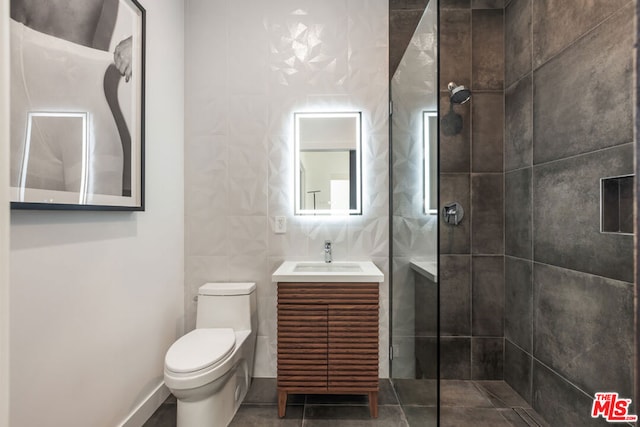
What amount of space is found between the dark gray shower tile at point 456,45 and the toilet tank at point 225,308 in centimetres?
203

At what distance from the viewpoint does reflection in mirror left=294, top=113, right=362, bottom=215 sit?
84.1 inches

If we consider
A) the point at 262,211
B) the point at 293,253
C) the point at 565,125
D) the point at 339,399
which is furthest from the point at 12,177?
the point at 565,125

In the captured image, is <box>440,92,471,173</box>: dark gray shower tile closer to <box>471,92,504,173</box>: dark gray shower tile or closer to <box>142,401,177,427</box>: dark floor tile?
<box>471,92,504,173</box>: dark gray shower tile

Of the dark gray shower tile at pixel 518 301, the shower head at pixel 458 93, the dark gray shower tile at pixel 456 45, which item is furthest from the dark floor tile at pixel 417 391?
the dark gray shower tile at pixel 456 45

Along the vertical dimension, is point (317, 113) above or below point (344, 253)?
above

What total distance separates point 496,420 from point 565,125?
1.69 m

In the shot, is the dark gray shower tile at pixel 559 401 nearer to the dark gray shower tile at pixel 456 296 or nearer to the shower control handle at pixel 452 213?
the dark gray shower tile at pixel 456 296

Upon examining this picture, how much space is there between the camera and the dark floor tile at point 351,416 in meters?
1.65

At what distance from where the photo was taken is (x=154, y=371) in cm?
177

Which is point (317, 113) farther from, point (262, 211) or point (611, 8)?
point (611, 8)

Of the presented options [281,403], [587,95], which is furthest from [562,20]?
[281,403]

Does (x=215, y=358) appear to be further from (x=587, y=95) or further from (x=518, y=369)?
(x=587, y=95)

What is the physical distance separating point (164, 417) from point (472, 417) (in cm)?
182

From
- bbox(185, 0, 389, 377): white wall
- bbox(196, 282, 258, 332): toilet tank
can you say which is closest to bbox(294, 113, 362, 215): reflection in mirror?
bbox(185, 0, 389, 377): white wall
